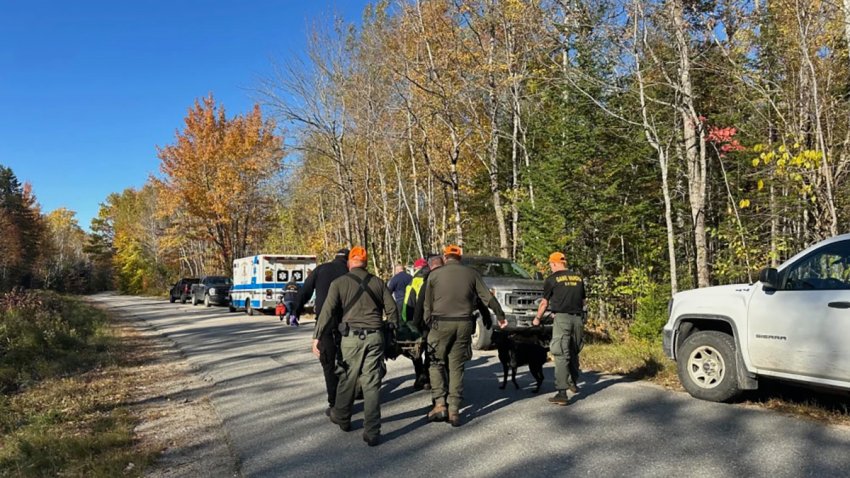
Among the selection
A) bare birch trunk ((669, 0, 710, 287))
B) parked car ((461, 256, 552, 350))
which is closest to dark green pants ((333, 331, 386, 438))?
parked car ((461, 256, 552, 350))

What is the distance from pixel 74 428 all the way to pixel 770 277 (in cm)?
773

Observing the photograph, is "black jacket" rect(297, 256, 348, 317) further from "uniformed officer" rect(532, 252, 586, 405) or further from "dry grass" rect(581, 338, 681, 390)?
"dry grass" rect(581, 338, 681, 390)

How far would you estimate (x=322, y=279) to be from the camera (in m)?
7.45

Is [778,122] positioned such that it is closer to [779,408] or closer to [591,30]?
[591,30]

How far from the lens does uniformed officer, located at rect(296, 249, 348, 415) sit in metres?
6.57

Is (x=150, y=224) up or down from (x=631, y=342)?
up

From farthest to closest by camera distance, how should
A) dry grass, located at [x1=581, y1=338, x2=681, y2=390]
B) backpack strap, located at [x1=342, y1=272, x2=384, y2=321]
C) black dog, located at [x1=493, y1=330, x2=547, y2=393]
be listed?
dry grass, located at [x1=581, y1=338, x2=681, y2=390], black dog, located at [x1=493, y1=330, x2=547, y2=393], backpack strap, located at [x1=342, y1=272, x2=384, y2=321]

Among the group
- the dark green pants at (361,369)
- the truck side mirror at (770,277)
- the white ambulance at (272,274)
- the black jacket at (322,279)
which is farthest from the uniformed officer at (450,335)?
the white ambulance at (272,274)

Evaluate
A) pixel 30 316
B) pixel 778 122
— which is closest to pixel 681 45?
pixel 778 122

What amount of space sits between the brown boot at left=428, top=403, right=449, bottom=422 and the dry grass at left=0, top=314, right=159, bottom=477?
2.75 metres

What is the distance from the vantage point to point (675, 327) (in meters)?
7.49

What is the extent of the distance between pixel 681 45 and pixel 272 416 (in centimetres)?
Answer: 997

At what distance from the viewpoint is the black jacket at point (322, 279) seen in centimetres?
727

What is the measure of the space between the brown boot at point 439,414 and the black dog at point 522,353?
190 cm
